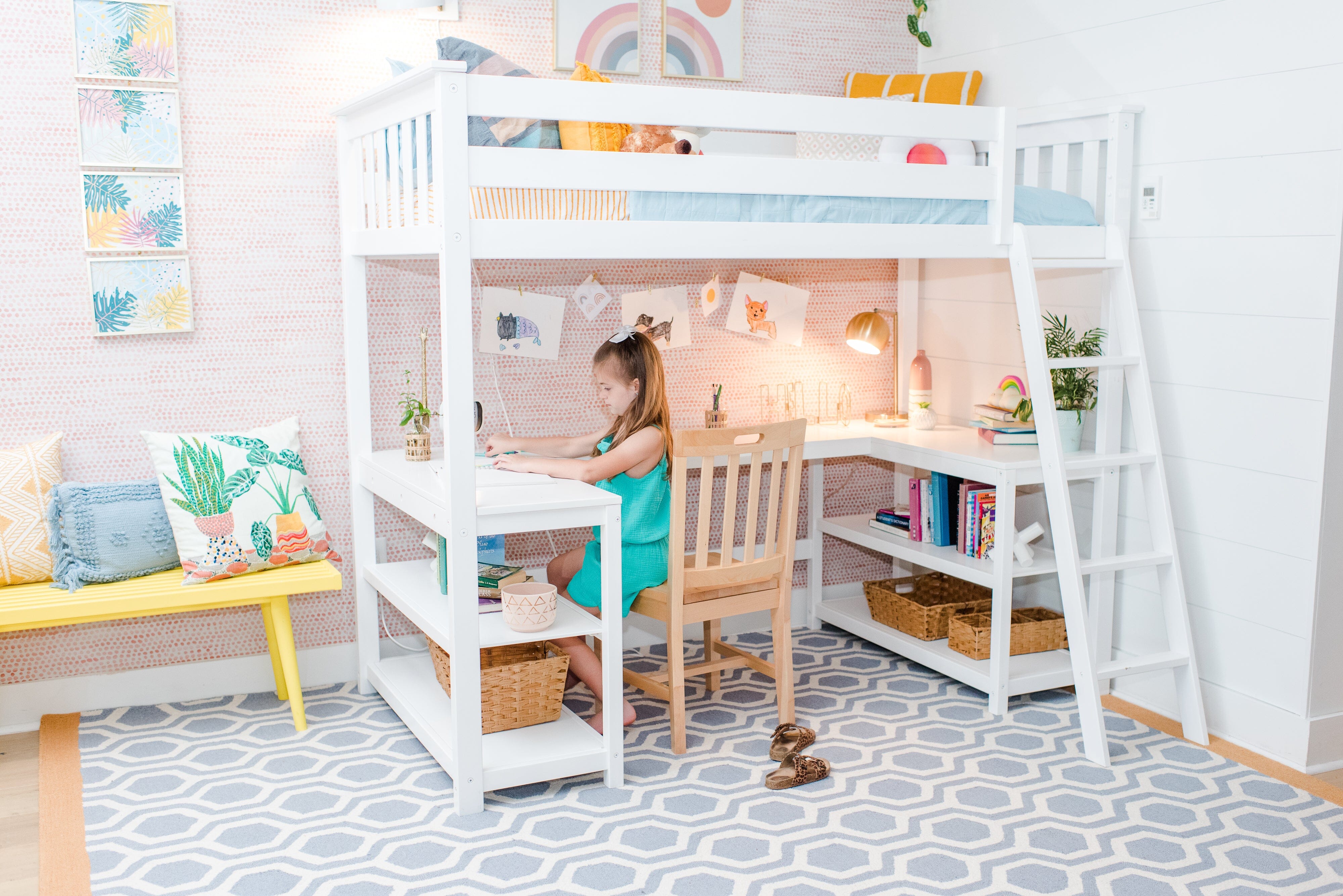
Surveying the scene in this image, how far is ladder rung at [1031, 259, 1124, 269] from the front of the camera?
2.99 m

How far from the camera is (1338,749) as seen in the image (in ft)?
9.29

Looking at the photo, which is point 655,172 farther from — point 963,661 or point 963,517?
point 963,661

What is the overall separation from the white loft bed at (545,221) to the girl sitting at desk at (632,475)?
0.26 metres

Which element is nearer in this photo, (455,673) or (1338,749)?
(455,673)

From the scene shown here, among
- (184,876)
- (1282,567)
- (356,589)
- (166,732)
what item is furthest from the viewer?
(356,589)

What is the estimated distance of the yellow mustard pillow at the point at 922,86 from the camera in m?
3.69

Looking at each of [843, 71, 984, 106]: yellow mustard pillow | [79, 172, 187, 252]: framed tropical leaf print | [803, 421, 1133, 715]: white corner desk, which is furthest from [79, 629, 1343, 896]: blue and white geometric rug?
[843, 71, 984, 106]: yellow mustard pillow

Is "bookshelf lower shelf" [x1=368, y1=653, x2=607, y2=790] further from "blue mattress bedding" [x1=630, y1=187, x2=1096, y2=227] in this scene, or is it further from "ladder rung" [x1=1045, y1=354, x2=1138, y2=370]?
"ladder rung" [x1=1045, y1=354, x2=1138, y2=370]

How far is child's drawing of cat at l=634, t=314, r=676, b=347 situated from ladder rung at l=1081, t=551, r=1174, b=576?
1.49 meters

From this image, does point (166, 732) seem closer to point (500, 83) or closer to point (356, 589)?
point (356, 589)

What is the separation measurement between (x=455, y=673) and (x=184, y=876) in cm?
67

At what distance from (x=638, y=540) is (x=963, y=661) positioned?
1094 mm

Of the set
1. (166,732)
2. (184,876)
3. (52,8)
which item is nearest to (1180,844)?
(184,876)

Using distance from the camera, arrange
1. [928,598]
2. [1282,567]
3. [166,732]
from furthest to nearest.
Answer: [928,598] < [166,732] < [1282,567]
